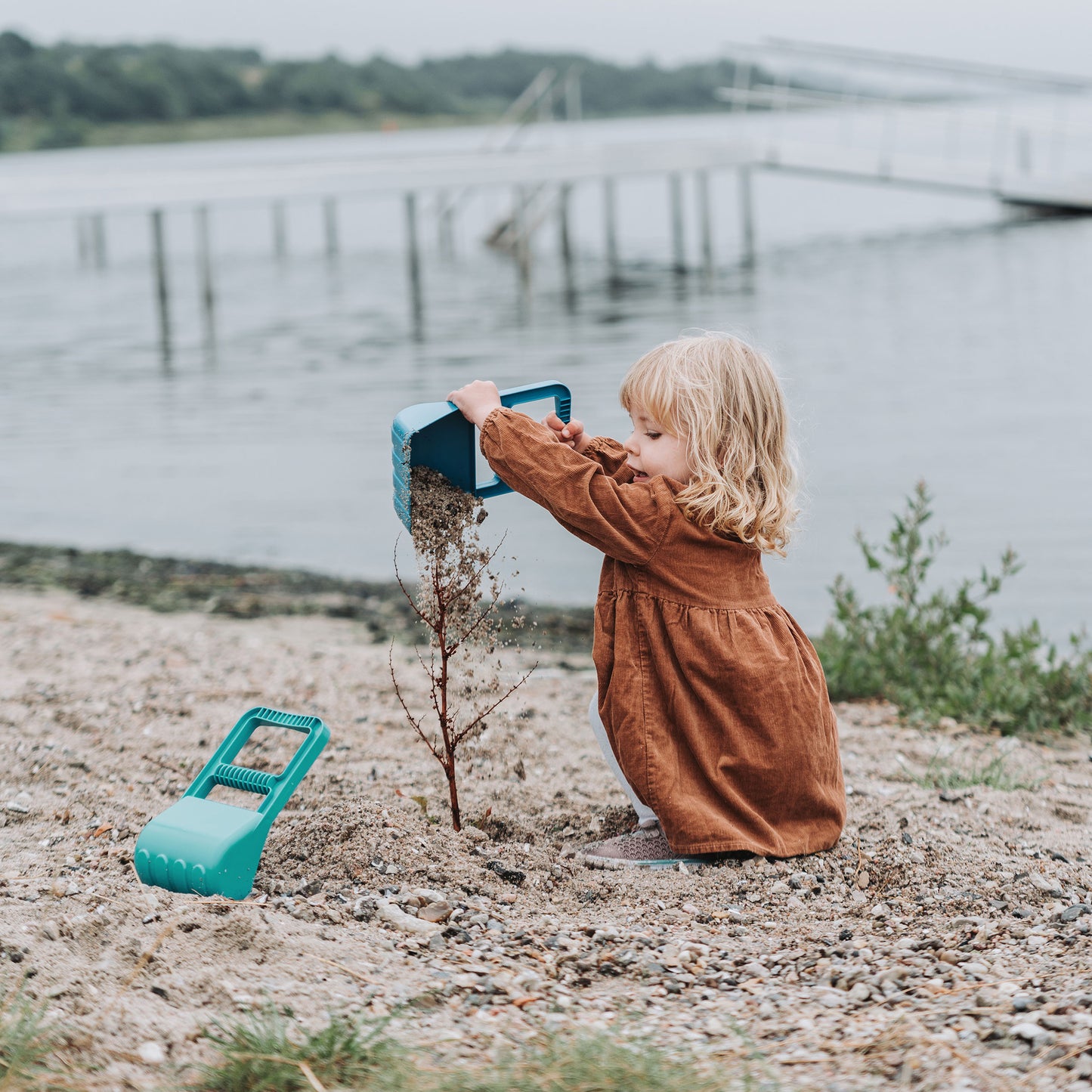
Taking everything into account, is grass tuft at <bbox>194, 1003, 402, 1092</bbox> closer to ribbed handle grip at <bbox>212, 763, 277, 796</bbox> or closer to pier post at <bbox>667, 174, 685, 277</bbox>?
ribbed handle grip at <bbox>212, 763, 277, 796</bbox>

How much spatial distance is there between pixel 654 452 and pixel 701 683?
Answer: 21.7 inches

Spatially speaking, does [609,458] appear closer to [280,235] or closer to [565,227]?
[565,227]

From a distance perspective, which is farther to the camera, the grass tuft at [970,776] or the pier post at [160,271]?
the pier post at [160,271]

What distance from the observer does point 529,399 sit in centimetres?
288

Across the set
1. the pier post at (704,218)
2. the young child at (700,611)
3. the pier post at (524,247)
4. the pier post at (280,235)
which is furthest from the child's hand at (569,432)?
the pier post at (280,235)

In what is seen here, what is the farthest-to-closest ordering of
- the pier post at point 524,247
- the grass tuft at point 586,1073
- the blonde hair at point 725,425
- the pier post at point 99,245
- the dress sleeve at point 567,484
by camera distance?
1. the pier post at point 99,245
2. the pier post at point 524,247
3. the blonde hair at point 725,425
4. the dress sleeve at point 567,484
5. the grass tuft at point 586,1073

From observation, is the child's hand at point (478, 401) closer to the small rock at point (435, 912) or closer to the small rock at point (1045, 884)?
the small rock at point (435, 912)

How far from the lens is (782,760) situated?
9.68 feet

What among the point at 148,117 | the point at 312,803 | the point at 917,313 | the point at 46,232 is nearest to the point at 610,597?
Answer: the point at 312,803

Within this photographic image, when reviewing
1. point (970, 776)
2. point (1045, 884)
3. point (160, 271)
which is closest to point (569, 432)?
point (1045, 884)

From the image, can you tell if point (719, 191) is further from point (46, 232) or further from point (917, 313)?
point (917, 313)

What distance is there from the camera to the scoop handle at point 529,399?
9.30 feet

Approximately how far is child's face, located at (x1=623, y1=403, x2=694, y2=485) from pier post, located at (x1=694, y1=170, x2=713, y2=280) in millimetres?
22658

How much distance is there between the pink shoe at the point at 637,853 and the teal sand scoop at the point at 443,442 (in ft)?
Result: 3.03
